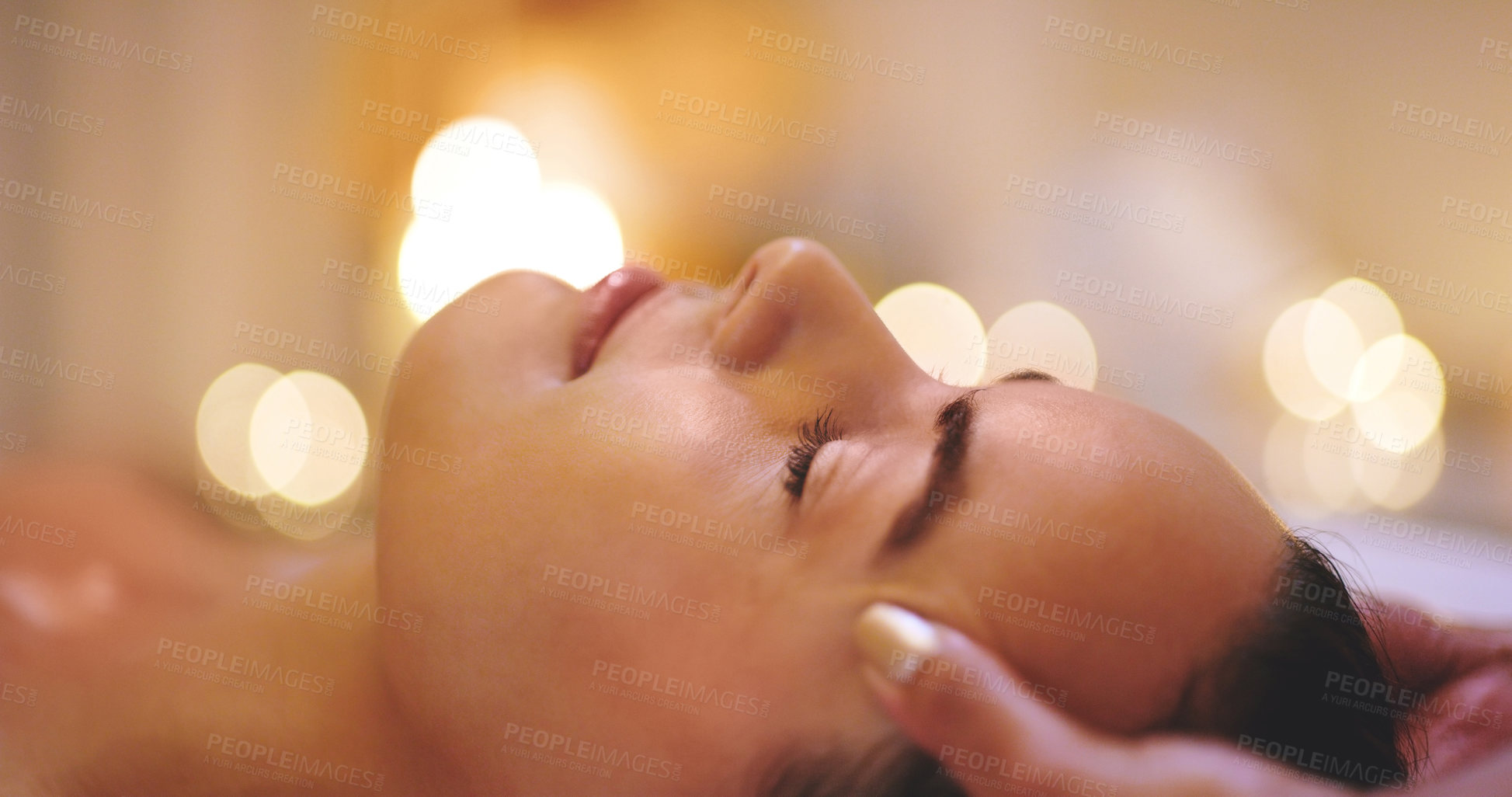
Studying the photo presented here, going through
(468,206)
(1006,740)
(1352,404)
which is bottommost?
(1352,404)

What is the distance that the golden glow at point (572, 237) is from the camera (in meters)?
1.44

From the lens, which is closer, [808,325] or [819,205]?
[808,325]

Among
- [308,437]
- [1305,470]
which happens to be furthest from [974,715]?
[1305,470]

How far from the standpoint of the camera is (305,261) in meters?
1.25

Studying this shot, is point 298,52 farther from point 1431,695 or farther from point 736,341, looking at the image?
point 1431,695

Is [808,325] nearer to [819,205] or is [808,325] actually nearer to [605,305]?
[605,305]

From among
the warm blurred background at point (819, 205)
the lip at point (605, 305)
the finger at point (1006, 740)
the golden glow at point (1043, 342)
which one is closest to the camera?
the finger at point (1006, 740)

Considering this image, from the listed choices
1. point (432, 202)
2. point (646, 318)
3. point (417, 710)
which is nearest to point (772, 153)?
point (432, 202)

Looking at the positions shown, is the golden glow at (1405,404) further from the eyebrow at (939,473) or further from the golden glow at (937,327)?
the eyebrow at (939,473)

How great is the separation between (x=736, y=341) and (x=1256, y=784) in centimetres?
46

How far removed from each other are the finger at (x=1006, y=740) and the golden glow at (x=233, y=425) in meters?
1.07

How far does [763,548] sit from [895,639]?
12 cm

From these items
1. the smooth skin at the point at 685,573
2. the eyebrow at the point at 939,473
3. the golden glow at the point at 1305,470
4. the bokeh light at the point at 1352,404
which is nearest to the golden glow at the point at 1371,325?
the bokeh light at the point at 1352,404

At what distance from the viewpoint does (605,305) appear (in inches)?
30.2
